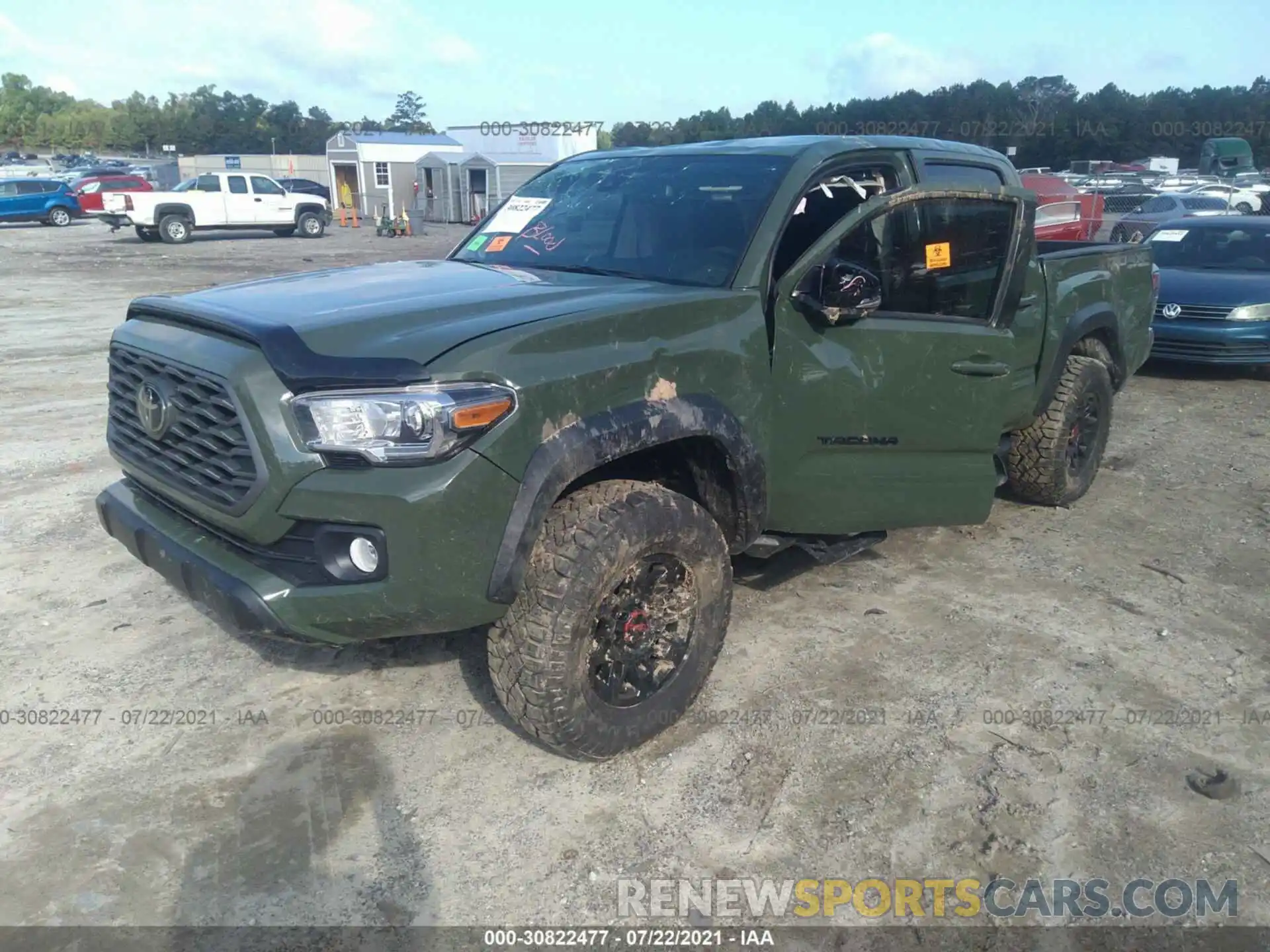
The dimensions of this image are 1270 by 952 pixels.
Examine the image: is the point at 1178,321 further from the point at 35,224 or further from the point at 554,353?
the point at 35,224

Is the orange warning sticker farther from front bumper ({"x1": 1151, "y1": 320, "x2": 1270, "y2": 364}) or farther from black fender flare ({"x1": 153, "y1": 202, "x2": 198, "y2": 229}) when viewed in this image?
black fender flare ({"x1": 153, "y1": 202, "x2": 198, "y2": 229})

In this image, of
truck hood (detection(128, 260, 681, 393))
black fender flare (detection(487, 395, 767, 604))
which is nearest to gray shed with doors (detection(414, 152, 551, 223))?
truck hood (detection(128, 260, 681, 393))

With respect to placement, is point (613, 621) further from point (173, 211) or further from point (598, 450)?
point (173, 211)

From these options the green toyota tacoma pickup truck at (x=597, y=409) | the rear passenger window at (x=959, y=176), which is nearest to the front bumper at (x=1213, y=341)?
the rear passenger window at (x=959, y=176)

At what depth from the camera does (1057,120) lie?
2206 inches

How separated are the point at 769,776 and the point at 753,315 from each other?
1556mm

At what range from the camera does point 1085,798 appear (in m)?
3.10

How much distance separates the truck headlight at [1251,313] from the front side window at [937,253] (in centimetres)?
626

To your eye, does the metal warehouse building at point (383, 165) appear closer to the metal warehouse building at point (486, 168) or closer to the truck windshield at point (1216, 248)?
the metal warehouse building at point (486, 168)

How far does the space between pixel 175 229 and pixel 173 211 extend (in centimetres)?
49

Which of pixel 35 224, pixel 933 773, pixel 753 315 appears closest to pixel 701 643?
pixel 933 773
